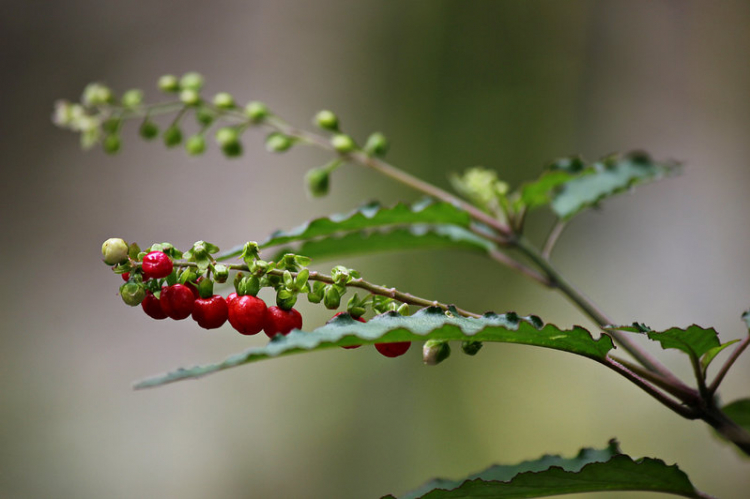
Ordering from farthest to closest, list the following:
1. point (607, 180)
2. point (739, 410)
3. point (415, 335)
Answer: point (607, 180) → point (739, 410) → point (415, 335)

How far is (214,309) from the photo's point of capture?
0.36m

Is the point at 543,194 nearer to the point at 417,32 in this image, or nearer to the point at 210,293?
the point at 210,293

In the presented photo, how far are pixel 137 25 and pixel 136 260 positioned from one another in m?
1.49

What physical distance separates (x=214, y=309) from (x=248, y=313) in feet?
0.07

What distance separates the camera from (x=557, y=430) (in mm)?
1390

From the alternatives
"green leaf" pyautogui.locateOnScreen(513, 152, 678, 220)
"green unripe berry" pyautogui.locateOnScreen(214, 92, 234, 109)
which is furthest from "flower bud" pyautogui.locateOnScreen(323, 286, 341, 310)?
"green unripe berry" pyautogui.locateOnScreen(214, 92, 234, 109)

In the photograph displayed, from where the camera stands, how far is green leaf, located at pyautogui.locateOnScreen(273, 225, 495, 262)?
565mm

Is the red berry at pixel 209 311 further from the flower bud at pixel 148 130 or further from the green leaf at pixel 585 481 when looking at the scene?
the flower bud at pixel 148 130

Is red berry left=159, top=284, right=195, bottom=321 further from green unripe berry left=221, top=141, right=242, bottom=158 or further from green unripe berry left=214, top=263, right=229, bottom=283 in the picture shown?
green unripe berry left=221, top=141, right=242, bottom=158

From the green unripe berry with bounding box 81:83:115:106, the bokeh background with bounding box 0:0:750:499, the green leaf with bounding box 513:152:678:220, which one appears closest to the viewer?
the green leaf with bounding box 513:152:678:220

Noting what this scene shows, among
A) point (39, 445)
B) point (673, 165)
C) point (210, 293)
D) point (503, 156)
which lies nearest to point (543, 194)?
point (673, 165)

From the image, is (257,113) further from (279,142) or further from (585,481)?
(585,481)

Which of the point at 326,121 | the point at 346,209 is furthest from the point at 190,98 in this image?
the point at 346,209

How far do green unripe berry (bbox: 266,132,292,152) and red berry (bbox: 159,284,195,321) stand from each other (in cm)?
32
